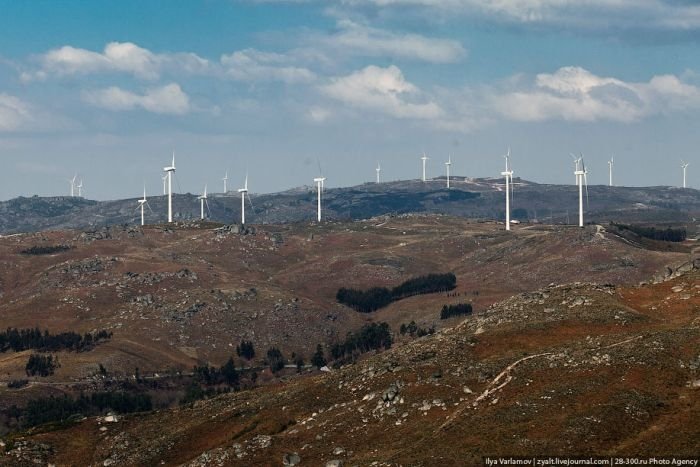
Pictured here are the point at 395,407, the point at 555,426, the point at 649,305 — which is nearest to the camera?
the point at 555,426

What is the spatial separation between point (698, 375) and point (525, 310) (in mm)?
44294

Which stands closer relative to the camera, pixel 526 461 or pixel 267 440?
pixel 526 461

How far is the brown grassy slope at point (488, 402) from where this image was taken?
107 m

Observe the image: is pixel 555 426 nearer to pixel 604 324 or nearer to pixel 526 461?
pixel 526 461

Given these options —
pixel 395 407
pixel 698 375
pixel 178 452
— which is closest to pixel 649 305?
pixel 698 375

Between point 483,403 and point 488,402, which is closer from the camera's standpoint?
point 488,402

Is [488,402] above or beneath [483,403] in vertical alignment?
above

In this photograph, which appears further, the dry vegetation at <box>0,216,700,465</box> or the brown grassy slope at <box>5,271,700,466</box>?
the dry vegetation at <box>0,216,700,465</box>

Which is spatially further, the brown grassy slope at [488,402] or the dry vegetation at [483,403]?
the dry vegetation at [483,403]

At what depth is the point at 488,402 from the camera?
119 meters

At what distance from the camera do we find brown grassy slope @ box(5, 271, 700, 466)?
350 feet

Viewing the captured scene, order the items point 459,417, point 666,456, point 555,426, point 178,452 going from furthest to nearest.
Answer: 1. point 178,452
2. point 459,417
3. point 555,426
4. point 666,456

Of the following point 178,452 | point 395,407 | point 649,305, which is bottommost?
point 178,452

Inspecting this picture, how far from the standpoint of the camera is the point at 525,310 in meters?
160
